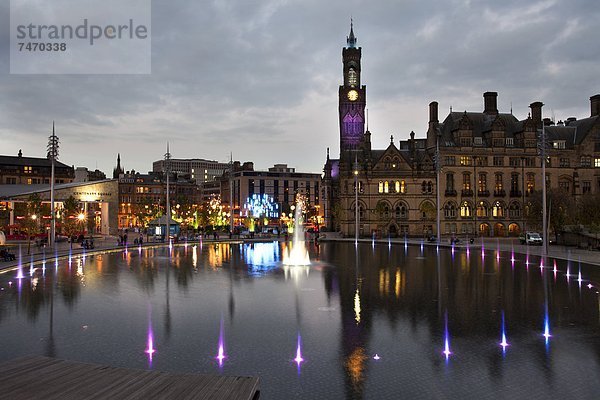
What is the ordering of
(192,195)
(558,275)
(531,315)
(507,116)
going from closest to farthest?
(531,315)
(558,275)
(507,116)
(192,195)

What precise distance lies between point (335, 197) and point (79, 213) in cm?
5726

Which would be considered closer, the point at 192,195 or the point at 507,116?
the point at 507,116

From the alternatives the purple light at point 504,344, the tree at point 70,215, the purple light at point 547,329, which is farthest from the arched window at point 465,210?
the purple light at point 504,344

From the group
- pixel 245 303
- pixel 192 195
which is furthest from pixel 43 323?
pixel 192 195

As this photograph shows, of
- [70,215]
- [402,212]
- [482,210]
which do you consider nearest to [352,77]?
[402,212]

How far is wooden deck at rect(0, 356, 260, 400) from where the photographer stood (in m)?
11.2

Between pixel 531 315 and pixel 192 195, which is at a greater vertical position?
pixel 192 195

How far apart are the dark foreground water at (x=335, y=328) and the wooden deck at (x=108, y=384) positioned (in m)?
1.13

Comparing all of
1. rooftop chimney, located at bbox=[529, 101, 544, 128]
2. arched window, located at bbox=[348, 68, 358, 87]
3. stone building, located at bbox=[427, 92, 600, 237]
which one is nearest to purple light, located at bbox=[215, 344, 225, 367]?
stone building, located at bbox=[427, 92, 600, 237]

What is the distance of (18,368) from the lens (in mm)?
12898

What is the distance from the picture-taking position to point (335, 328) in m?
18.5

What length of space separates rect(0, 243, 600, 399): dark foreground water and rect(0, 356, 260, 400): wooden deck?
1.13m

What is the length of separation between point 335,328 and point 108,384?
916 cm

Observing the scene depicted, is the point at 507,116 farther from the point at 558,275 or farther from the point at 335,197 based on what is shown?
the point at 558,275
